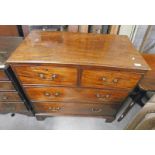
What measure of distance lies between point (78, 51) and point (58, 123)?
0.93 meters

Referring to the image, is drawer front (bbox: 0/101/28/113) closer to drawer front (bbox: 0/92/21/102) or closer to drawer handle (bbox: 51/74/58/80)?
drawer front (bbox: 0/92/21/102)

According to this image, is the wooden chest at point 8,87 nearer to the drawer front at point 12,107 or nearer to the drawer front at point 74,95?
the drawer front at point 12,107

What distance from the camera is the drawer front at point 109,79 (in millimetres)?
927

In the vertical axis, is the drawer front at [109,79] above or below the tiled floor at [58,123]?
above

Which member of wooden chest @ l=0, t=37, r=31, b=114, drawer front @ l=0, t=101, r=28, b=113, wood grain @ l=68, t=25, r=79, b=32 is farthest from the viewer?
drawer front @ l=0, t=101, r=28, b=113

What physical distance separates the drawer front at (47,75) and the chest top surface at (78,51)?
7 centimetres

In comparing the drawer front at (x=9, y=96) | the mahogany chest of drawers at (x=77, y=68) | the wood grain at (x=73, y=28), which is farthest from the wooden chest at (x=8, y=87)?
the wood grain at (x=73, y=28)

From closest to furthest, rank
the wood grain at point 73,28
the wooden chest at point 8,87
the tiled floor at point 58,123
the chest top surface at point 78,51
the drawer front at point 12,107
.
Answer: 1. the chest top surface at point 78,51
2. the wooden chest at point 8,87
3. the wood grain at point 73,28
4. the drawer front at point 12,107
5. the tiled floor at point 58,123

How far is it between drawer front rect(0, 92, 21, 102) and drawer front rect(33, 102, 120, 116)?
7.1 inches

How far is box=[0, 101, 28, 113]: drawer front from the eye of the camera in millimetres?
1309

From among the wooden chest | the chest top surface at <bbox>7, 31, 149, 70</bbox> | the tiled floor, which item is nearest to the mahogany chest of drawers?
the chest top surface at <bbox>7, 31, 149, 70</bbox>
